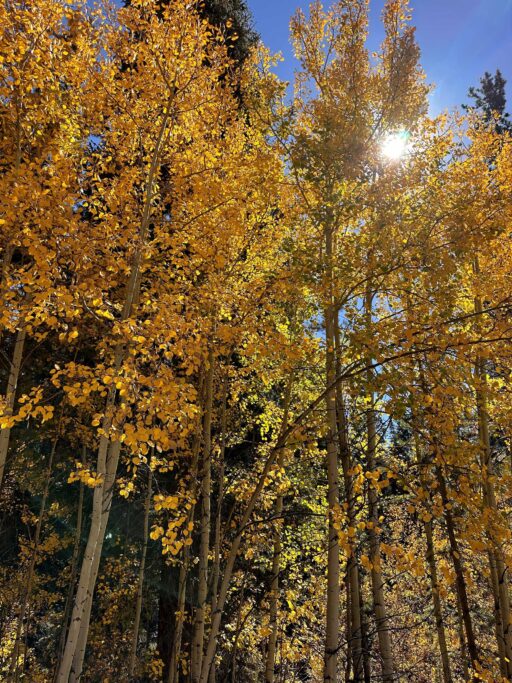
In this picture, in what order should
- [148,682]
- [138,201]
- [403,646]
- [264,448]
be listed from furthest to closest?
[403,646]
[148,682]
[264,448]
[138,201]

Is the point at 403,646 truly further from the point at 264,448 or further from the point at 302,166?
the point at 302,166

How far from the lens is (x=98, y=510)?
3.96 m

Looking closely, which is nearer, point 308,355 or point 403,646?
point 308,355

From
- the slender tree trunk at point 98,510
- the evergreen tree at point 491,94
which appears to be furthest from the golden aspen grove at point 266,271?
the evergreen tree at point 491,94

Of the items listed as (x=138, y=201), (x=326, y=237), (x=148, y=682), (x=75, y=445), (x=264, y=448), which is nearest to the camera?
(x=326, y=237)

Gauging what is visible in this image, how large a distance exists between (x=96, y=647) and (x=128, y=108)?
1143 cm

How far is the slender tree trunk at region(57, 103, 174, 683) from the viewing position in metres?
3.78

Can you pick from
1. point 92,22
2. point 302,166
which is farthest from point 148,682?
point 92,22

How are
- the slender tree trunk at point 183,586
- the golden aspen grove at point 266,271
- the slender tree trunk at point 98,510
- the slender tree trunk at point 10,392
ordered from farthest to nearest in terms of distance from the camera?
the slender tree trunk at point 183,586 < the slender tree trunk at point 10,392 < the slender tree trunk at point 98,510 < the golden aspen grove at point 266,271

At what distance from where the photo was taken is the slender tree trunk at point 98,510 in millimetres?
3784

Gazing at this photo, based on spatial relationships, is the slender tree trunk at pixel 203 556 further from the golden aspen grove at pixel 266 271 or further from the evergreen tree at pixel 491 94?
the evergreen tree at pixel 491 94

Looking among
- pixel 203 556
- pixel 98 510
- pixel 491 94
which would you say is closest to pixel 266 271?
pixel 98 510

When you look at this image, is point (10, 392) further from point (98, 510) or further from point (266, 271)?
point (266, 271)

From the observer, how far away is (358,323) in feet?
11.3
